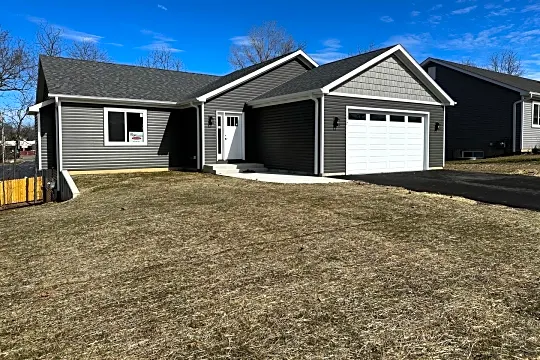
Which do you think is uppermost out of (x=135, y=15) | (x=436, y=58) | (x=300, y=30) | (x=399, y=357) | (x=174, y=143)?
(x=300, y=30)

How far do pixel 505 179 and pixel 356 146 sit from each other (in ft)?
14.9

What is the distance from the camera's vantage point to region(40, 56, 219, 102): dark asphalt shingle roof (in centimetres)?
1464

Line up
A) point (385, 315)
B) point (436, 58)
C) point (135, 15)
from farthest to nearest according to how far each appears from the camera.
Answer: point (436, 58) < point (135, 15) < point (385, 315)

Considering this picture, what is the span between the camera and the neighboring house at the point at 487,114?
21.8m

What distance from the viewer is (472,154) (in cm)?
2355

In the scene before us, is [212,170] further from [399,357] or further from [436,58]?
[436,58]

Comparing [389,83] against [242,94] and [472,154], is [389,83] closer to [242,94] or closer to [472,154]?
[242,94]

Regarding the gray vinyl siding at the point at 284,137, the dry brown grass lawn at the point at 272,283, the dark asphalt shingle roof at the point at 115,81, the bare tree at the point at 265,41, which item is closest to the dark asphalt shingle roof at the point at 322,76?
the gray vinyl siding at the point at 284,137

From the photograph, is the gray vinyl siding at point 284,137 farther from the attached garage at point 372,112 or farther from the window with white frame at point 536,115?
the window with white frame at point 536,115

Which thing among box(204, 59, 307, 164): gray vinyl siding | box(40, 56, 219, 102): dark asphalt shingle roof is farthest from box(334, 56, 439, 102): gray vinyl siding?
box(40, 56, 219, 102): dark asphalt shingle roof

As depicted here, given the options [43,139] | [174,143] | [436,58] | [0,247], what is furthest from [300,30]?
[0,247]

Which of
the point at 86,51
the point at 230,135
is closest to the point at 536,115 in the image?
the point at 230,135

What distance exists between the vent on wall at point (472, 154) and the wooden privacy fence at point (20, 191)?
835 inches

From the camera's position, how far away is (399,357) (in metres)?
2.55
